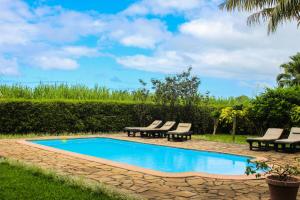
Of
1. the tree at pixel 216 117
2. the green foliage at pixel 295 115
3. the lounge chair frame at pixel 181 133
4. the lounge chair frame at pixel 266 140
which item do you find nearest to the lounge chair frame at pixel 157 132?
the lounge chair frame at pixel 181 133

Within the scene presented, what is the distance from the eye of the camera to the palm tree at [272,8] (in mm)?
15836

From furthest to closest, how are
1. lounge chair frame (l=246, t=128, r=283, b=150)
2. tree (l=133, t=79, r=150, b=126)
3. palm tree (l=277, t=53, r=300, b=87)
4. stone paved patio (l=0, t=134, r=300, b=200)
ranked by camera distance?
palm tree (l=277, t=53, r=300, b=87)
tree (l=133, t=79, r=150, b=126)
lounge chair frame (l=246, t=128, r=283, b=150)
stone paved patio (l=0, t=134, r=300, b=200)

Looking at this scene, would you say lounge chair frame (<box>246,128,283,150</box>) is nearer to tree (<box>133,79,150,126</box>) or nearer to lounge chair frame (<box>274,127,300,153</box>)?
lounge chair frame (<box>274,127,300,153</box>)

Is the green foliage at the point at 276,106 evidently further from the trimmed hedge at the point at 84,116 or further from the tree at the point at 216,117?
the trimmed hedge at the point at 84,116

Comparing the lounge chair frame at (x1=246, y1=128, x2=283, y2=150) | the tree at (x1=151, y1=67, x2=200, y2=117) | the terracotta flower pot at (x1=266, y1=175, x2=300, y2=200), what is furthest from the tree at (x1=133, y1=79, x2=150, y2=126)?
the terracotta flower pot at (x1=266, y1=175, x2=300, y2=200)

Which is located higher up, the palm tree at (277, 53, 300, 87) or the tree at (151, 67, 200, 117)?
the palm tree at (277, 53, 300, 87)

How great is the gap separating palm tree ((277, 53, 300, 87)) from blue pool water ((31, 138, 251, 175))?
25437mm

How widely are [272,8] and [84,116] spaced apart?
1016 centimetres

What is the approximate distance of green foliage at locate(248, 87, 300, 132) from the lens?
18.1 m

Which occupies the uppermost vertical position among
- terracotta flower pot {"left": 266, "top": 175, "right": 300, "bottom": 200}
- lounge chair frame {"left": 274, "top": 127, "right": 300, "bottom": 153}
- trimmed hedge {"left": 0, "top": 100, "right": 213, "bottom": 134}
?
trimmed hedge {"left": 0, "top": 100, "right": 213, "bottom": 134}

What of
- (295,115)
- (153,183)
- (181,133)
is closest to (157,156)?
(181,133)

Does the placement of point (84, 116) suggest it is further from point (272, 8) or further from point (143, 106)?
point (272, 8)

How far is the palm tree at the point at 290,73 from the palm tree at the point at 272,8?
2132 centimetres

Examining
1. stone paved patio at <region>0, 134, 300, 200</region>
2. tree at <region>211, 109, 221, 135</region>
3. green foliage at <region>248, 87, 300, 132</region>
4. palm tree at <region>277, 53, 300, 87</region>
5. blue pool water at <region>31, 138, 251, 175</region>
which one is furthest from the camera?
palm tree at <region>277, 53, 300, 87</region>
